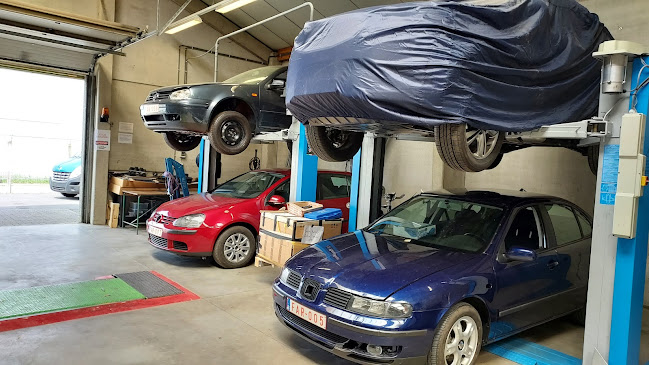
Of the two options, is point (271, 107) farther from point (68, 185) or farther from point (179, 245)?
point (68, 185)

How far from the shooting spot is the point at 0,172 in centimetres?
1493

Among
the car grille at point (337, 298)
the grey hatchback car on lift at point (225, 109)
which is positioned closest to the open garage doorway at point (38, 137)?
the grey hatchback car on lift at point (225, 109)

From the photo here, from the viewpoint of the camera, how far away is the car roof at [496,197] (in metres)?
4.06

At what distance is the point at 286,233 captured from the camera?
5039mm

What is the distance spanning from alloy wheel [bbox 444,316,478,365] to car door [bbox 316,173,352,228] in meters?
3.50

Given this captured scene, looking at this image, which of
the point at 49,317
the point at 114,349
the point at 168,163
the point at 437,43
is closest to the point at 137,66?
the point at 168,163

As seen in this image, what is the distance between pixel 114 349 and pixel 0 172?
14.4m

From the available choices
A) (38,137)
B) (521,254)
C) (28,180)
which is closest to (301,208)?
(521,254)

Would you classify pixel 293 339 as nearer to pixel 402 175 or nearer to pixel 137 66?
pixel 402 175

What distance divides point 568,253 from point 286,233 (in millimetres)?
2728

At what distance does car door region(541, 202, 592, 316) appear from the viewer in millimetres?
4070

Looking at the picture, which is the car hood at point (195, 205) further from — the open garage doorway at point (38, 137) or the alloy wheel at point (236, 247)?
the open garage doorway at point (38, 137)

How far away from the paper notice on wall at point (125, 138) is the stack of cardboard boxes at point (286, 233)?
6.21 meters

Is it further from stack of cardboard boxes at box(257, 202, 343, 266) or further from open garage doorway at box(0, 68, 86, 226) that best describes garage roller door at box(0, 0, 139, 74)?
open garage doorway at box(0, 68, 86, 226)
